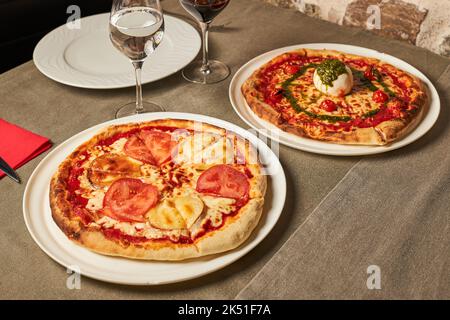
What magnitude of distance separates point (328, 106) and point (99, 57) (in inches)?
28.3

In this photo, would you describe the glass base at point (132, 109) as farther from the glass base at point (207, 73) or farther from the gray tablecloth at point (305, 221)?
the glass base at point (207, 73)

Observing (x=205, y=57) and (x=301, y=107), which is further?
(x=205, y=57)

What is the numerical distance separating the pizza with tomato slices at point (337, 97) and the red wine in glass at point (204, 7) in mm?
211

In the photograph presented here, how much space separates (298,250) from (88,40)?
1.06m

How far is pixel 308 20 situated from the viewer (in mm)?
1955

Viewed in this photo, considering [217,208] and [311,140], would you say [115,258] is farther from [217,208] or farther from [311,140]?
[311,140]

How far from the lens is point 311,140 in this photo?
1.28 metres

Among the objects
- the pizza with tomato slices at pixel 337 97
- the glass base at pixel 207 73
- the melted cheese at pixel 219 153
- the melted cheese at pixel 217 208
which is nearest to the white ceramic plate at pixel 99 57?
the glass base at pixel 207 73

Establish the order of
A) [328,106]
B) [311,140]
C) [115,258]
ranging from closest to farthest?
1. [115,258]
2. [311,140]
3. [328,106]

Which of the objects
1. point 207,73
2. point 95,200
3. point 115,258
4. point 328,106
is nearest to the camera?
point 115,258

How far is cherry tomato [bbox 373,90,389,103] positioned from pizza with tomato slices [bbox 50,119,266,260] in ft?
1.45

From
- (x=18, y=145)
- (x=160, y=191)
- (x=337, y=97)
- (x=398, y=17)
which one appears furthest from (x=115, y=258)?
(x=398, y=17)

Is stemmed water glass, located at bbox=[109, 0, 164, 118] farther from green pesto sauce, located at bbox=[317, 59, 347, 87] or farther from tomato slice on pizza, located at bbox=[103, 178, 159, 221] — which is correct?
green pesto sauce, located at bbox=[317, 59, 347, 87]
